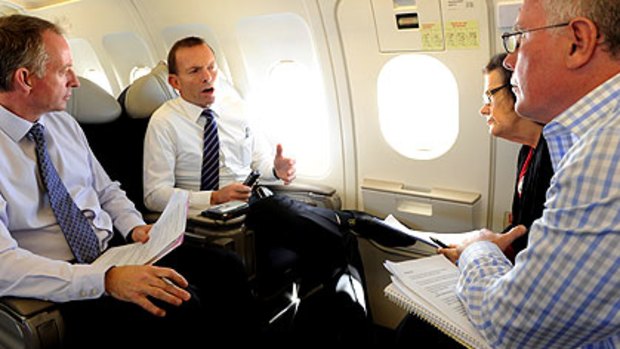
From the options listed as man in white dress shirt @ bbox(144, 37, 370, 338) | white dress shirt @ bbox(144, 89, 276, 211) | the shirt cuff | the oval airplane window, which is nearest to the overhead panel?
the oval airplane window

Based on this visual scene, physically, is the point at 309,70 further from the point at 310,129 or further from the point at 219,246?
the point at 219,246

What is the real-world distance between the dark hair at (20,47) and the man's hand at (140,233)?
0.68m

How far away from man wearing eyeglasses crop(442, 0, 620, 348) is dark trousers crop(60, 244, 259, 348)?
0.93 m

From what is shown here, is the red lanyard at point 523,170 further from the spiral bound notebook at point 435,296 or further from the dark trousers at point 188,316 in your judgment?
the dark trousers at point 188,316

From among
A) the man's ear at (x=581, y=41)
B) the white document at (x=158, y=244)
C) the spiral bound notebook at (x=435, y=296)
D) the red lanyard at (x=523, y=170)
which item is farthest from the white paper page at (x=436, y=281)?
the white document at (x=158, y=244)

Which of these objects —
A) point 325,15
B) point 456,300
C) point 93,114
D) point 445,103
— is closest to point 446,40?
point 445,103

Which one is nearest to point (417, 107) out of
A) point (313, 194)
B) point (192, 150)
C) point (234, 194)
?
point (313, 194)

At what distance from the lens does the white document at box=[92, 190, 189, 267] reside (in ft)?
5.45

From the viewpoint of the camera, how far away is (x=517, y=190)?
1862 mm

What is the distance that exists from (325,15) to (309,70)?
393mm

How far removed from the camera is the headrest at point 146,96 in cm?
250

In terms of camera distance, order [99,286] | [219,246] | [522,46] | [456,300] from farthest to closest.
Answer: [219,246]
[99,286]
[456,300]
[522,46]

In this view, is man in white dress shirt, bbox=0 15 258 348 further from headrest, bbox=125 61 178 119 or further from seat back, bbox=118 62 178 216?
headrest, bbox=125 61 178 119

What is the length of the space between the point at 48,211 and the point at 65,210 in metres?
0.07
